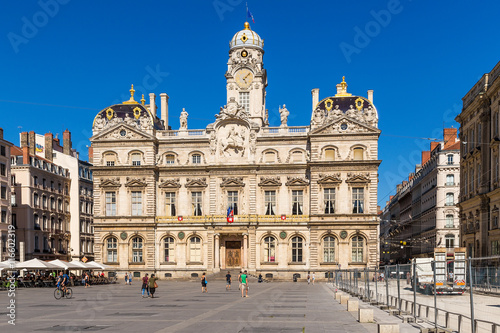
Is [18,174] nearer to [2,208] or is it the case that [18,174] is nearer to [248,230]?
[2,208]

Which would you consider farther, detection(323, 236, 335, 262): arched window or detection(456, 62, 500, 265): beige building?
detection(323, 236, 335, 262): arched window

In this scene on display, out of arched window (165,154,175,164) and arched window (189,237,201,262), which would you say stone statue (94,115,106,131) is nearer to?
arched window (165,154,175,164)

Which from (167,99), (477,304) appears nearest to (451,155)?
(167,99)

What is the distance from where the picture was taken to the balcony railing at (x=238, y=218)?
7719 centimetres

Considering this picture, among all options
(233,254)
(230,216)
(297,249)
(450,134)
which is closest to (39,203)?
(230,216)

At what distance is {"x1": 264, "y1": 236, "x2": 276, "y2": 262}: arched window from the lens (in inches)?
3063

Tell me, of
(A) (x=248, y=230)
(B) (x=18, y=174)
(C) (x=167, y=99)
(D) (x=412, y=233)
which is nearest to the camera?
(A) (x=248, y=230)

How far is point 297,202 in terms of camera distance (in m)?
77.9

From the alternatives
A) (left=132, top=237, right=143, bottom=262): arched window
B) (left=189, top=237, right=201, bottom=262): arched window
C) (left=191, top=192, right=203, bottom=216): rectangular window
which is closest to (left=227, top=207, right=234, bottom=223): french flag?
(left=191, top=192, right=203, bottom=216): rectangular window

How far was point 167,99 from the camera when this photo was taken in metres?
89.9

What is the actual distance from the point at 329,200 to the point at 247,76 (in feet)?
63.4

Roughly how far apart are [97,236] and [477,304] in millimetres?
67085

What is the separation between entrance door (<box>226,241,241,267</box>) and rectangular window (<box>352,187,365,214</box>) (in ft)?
48.0

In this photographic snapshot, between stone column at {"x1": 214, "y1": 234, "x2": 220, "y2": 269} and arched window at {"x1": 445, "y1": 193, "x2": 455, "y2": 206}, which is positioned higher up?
arched window at {"x1": 445, "y1": 193, "x2": 455, "y2": 206}
